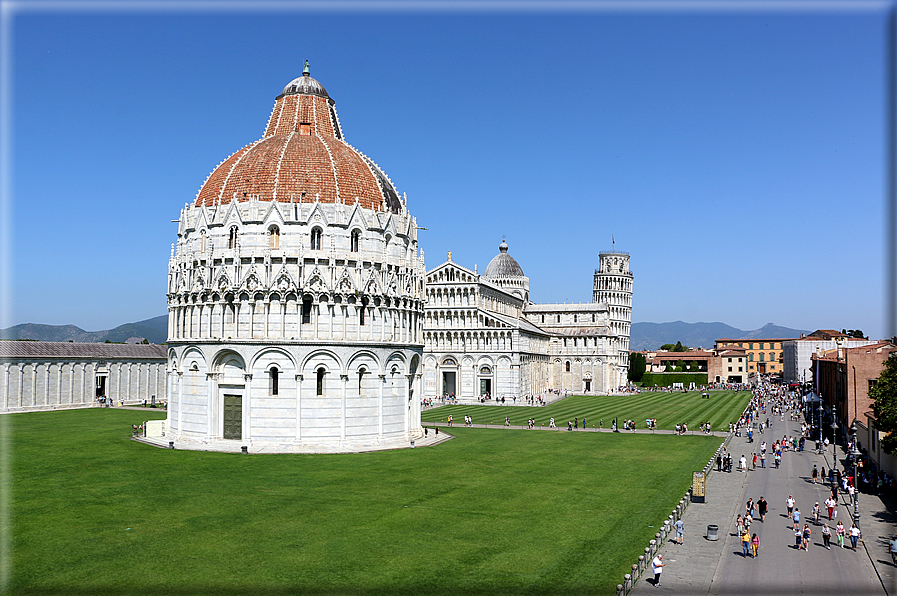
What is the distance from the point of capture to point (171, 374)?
53125 mm

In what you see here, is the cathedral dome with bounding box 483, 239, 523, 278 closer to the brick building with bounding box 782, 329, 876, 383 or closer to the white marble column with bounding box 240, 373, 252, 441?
the brick building with bounding box 782, 329, 876, 383

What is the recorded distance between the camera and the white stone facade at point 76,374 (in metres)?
77.4

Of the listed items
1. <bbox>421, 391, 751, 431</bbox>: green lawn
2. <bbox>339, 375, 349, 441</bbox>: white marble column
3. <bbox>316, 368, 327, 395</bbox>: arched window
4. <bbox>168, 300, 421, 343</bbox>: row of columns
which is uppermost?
<bbox>168, 300, 421, 343</bbox>: row of columns

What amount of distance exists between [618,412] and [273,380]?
47.6 m

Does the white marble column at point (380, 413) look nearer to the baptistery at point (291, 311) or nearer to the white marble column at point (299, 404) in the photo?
the baptistery at point (291, 311)

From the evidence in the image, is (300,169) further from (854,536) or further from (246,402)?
(854,536)

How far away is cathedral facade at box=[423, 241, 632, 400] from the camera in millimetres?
101812

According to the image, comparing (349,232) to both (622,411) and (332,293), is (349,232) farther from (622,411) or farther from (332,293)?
(622,411)

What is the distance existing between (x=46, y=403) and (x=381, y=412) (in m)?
51.6

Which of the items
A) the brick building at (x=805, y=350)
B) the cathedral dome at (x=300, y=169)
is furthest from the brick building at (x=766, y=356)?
the cathedral dome at (x=300, y=169)

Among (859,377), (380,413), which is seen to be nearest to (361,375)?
(380,413)

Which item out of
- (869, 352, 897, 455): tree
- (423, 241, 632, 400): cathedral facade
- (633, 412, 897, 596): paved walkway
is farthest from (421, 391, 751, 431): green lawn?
(633, 412, 897, 596): paved walkway

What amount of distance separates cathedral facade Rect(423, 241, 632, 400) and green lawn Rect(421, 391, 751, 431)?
32.4ft

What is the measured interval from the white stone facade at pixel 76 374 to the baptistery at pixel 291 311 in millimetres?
35640
